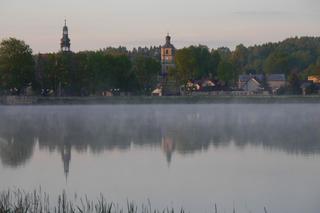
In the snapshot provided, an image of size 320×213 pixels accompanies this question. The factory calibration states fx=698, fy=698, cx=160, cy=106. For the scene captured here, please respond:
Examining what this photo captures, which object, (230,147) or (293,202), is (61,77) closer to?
(230,147)

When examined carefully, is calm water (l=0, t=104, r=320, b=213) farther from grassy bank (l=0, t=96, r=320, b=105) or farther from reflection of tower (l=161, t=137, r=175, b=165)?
grassy bank (l=0, t=96, r=320, b=105)

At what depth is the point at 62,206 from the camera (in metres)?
11.9

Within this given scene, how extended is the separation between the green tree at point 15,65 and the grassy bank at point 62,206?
69802 millimetres

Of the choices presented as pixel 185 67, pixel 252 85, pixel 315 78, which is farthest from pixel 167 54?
pixel 185 67

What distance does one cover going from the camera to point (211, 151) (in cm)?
2452

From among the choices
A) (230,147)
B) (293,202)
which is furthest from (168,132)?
(293,202)

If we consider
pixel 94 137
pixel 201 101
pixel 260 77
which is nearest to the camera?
pixel 94 137

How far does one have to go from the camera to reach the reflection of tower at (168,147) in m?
23.0

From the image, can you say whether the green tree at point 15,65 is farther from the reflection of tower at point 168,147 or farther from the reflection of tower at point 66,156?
the reflection of tower at point 66,156

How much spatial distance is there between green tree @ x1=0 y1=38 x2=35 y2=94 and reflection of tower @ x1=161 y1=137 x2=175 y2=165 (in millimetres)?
55734

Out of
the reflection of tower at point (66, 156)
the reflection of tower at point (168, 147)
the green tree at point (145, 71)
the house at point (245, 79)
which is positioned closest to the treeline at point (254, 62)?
the house at point (245, 79)

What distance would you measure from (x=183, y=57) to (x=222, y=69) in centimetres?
1078

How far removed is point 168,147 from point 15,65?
200 ft

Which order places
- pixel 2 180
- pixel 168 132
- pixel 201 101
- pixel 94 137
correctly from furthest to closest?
pixel 201 101
pixel 168 132
pixel 94 137
pixel 2 180
